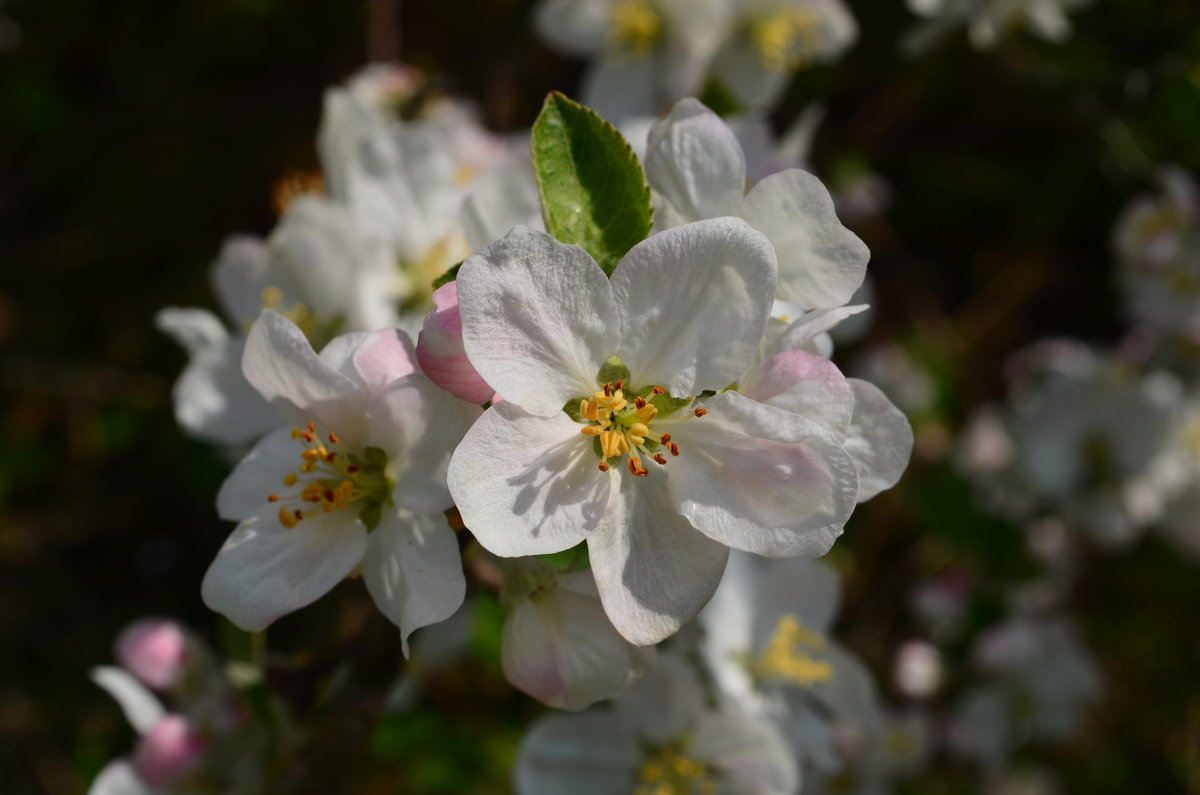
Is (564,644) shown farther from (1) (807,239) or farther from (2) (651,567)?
(1) (807,239)

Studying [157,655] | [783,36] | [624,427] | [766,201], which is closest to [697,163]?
[766,201]

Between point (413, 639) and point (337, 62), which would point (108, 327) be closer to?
point (337, 62)

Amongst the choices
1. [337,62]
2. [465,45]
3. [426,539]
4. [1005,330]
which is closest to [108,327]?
[337,62]

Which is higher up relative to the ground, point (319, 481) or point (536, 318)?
point (536, 318)

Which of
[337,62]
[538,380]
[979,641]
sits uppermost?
[538,380]

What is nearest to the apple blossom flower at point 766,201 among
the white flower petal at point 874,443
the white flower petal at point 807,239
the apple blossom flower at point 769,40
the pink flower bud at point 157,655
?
the white flower petal at point 807,239

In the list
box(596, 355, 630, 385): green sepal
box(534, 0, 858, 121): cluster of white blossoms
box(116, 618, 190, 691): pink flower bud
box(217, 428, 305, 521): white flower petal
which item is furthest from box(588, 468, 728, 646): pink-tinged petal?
box(534, 0, 858, 121): cluster of white blossoms
